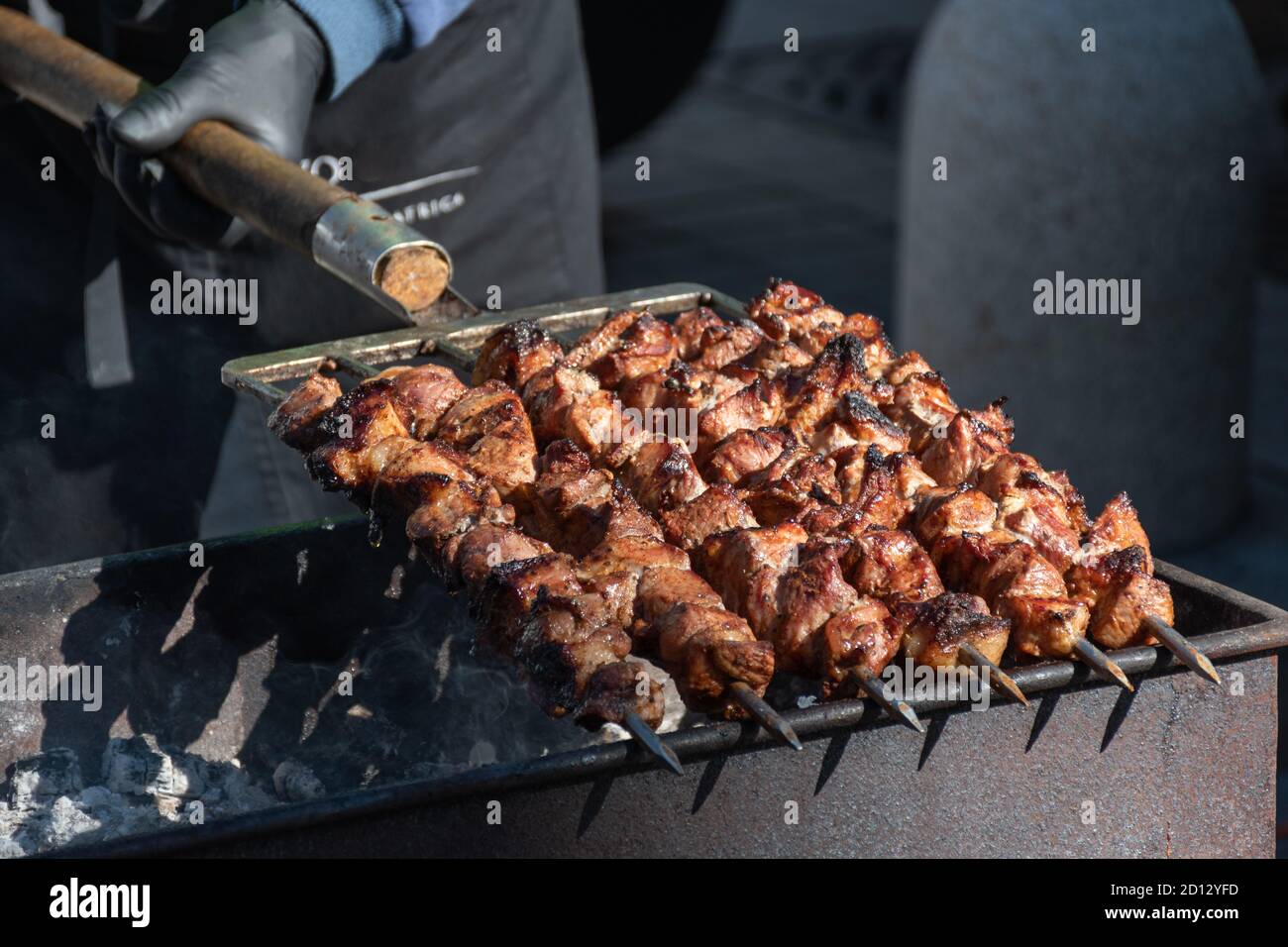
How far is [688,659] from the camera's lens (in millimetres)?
2234

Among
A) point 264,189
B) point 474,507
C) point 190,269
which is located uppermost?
point 264,189

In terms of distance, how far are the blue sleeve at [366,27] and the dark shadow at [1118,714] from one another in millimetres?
2445

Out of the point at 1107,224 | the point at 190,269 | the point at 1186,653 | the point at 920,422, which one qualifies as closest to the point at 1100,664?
the point at 1186,653

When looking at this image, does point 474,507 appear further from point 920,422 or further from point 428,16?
point 428,16

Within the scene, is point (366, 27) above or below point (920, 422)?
above

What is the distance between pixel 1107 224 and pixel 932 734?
3.82 meters

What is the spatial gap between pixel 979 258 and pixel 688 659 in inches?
156

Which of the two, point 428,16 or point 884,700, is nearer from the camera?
point 884,700

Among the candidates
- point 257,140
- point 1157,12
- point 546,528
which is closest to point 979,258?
point 1157,12

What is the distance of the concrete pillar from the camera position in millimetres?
5516

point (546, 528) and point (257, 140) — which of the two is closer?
point (546, 528)

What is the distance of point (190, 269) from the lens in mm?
4297

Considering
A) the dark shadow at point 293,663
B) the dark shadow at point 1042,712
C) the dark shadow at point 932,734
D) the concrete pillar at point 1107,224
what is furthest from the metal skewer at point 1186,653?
the concrete pillar at point 1107,224
